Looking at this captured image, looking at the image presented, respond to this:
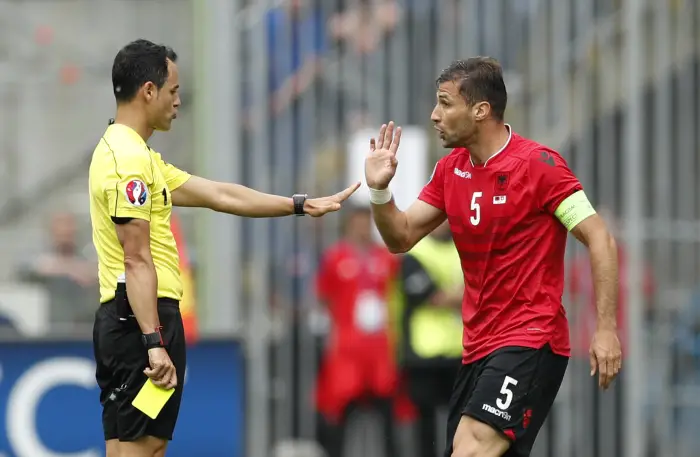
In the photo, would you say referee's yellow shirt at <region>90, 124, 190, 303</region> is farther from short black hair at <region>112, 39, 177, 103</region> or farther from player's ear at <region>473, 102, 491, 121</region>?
player's ear at <region>473, 102, 491, 121</region>

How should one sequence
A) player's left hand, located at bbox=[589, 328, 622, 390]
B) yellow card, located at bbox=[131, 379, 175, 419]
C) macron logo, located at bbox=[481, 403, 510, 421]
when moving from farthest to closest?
1. macron logo, located at bbox=[481, 403, 510, 421]
2. player's left hand, located at bbox=[589, 328, 622, 390]
3. yellow card, located at bbox=[131, 379, 175, 419]

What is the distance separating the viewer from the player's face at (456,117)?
6594 millimetres

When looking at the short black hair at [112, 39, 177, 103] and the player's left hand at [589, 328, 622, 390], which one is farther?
the player's left hand at [589, 328, 622, 390]

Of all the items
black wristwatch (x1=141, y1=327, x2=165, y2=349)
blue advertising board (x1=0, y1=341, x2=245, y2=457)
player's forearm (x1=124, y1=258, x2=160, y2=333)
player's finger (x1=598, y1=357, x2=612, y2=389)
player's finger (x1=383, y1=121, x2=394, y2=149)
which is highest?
player's finger (x1=383, y1=121, x2=394, y2=149)

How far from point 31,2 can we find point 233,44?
6.08 feet

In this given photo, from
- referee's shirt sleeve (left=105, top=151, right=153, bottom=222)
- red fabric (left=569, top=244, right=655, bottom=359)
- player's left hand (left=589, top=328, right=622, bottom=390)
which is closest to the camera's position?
referee's shirt sleeve (left=105, top=151, right=153, bottom=222)

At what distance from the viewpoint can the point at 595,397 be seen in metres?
11.4

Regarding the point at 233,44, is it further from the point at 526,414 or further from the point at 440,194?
the point at 526,414

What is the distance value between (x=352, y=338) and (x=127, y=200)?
504cm

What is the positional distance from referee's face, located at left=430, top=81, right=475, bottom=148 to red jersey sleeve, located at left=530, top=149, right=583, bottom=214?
1.03 feet

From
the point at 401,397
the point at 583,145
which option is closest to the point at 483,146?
the point at 401,397

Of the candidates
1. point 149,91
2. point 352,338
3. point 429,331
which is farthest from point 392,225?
point 352,338

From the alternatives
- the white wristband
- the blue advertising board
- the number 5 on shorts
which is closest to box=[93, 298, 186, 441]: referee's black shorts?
the white wristband

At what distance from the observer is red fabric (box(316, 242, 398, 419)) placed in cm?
1066
